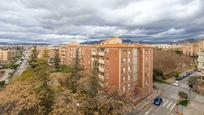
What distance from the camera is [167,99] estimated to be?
A: 35.5m

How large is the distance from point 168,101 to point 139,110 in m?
8.91

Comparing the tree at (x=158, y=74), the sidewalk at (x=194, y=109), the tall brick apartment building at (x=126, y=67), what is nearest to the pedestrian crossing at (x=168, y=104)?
the sidewalk at (x=194, y=109)

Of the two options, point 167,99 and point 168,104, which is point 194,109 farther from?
point 167,99

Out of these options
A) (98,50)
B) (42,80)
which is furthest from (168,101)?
(42,80)

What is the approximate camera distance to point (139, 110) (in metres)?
28.7

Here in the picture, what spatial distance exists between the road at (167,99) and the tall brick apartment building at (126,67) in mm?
3559

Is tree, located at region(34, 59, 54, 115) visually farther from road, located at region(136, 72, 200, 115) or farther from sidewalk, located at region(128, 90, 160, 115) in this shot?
road, located at region(136, 72, 200, 115)

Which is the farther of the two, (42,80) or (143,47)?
(143,47)

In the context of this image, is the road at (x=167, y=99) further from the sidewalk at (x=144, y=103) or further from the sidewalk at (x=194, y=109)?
the sidewalk at (x=194, y=109)

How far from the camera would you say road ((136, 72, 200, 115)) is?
28.9 metres

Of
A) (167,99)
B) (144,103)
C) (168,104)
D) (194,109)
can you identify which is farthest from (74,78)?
(194,109)

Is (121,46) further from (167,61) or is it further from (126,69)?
(167,61)

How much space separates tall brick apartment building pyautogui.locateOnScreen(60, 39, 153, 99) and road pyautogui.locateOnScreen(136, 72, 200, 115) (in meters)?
3.56

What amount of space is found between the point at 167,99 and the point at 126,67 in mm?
12432
